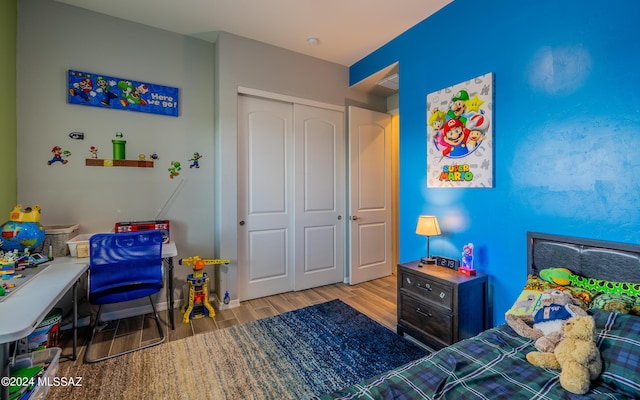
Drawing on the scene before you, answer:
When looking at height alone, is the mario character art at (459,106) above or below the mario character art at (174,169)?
above

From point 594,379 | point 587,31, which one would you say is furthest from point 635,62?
point 594,379

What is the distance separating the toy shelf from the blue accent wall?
9.03 feet

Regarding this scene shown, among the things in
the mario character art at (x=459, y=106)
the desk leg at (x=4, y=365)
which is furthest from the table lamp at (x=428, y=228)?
the desk leg at (x=4, y=365)

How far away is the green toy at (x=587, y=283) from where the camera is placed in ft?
4.75

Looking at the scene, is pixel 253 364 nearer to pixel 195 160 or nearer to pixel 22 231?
pixel 22 231

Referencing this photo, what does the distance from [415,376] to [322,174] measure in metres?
2.76

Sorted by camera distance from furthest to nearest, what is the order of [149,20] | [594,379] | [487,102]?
1. [149,20]
2. [487,102]
3. [594,379]

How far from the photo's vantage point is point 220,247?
3.01m

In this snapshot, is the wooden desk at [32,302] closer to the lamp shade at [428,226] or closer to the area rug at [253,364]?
the area rug at [253,364]

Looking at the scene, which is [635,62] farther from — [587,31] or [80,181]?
[80,181]

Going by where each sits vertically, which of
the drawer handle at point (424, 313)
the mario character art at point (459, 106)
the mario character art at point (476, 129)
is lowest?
the drawer handle at point (424, 313)

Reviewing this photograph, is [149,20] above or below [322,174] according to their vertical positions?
above

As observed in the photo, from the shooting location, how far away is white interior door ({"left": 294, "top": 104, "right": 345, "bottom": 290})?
3520 mm

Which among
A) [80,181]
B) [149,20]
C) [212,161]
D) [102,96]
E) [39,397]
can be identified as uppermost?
[149,20]
